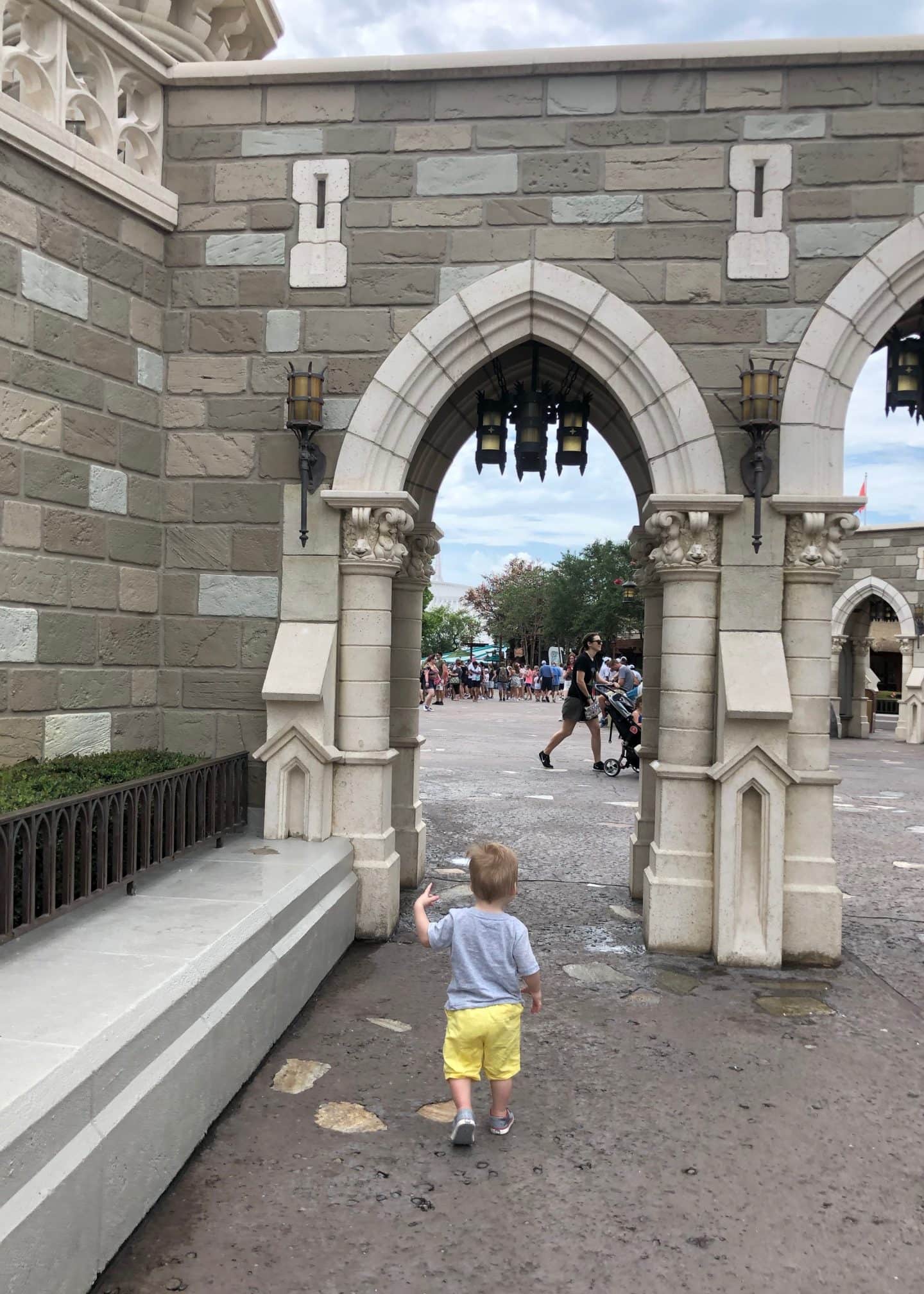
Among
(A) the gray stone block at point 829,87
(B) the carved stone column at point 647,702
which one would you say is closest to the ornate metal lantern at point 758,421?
(B) the carved stone column at point 647,702

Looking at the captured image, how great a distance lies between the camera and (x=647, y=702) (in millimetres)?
6934

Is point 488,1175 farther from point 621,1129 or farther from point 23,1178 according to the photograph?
point 23,1178

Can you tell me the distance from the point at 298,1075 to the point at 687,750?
2905mm

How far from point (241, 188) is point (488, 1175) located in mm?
5656

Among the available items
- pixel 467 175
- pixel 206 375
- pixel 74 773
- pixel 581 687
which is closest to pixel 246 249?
pixel 206 375

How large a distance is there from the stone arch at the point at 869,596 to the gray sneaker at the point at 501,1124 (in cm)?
1804

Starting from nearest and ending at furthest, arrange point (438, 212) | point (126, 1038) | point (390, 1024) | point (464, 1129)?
point (126, 1038) < point (464, 1129) < point (390, 1024) < point (438, 212)

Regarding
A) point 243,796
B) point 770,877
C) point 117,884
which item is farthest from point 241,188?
point 770,877

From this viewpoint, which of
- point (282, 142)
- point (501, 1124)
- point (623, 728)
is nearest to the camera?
Answer: point (501, 1124)

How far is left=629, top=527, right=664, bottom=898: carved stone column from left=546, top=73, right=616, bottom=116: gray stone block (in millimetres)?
2704

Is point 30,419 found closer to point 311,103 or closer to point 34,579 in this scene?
point 34,579

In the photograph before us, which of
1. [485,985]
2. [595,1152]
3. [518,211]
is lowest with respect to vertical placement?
[595,1152]

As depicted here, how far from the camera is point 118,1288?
99.8 inches

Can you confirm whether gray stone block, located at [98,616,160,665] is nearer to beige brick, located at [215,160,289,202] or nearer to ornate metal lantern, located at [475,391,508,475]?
ornate metal lantern, located at [475,391,508,475]
